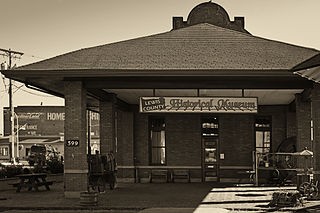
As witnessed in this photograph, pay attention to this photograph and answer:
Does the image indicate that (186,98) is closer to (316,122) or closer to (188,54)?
(188,54)

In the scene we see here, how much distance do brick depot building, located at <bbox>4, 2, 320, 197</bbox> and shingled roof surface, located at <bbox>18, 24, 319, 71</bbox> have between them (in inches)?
1.4

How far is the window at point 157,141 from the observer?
105 ft

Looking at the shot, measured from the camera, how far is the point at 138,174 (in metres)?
31.8

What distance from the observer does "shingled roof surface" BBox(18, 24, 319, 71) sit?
20703mm

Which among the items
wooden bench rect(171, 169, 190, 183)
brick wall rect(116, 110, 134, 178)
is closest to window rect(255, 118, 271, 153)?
wooden bench rect(171, 169, 190, 183)

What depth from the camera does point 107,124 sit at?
1027 inches

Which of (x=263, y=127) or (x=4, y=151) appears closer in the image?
(x=263, y=127)

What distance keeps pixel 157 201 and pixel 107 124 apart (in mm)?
6817

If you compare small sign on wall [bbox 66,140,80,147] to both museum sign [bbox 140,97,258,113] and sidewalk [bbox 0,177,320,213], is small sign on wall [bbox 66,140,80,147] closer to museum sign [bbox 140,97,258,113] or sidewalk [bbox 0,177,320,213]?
sidewalk [bbox 0,177,320,213]

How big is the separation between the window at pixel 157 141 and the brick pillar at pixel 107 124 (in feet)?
19.8

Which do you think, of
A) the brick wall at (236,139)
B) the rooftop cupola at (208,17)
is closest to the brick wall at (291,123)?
the brick wall at (236,139)

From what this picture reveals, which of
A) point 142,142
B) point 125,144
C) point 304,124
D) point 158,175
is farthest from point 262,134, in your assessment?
point 304,124

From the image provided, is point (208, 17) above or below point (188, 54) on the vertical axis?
above

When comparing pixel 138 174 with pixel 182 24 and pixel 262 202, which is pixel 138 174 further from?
pixel 262 202
